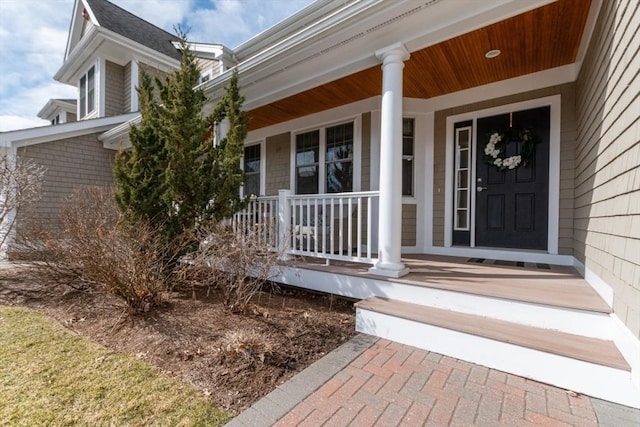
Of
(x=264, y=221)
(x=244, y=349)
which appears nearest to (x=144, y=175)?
Answer: (x=264, y=221)

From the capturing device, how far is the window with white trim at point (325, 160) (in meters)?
5.94

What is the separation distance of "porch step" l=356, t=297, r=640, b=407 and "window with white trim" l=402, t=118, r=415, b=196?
2691 mm

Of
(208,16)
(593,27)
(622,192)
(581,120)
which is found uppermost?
(208,16)

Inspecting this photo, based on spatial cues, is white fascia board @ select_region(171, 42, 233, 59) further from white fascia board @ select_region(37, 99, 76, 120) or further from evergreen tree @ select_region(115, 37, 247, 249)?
white fascia board @ select_region(37, 99, 76, 120)

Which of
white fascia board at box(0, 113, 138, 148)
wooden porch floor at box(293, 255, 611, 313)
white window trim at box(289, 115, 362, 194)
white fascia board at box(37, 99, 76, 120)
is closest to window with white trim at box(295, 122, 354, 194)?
white window trim at box(289, 115, 362, 194)

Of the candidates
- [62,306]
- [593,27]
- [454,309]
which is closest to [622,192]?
[454,309]

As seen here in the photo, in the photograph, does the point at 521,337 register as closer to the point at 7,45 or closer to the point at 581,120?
the point at 581,120

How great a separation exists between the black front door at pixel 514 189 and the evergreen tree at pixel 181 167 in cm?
374

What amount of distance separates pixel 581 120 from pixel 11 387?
20.0 feet

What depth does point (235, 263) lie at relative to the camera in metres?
3.34

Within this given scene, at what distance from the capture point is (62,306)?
3912mm

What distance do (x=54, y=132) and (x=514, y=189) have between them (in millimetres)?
10302

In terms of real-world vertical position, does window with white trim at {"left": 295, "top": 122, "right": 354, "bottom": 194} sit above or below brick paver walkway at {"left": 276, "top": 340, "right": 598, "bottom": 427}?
above

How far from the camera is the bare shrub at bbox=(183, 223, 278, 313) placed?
10.9 ft
